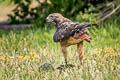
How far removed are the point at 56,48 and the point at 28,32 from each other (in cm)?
236

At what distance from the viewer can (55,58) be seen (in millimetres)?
7113

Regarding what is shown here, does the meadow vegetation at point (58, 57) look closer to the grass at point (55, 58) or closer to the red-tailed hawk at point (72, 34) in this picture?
the grass at point (55, 58)

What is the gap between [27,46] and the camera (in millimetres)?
8867

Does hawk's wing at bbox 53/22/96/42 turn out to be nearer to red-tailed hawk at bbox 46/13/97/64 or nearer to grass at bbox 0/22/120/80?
red-tailed hawk at bbox 46/13/97/64

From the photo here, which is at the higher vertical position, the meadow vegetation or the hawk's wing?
the hawk's wing

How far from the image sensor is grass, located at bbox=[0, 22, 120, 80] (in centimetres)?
546

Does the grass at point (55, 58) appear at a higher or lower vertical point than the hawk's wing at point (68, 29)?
lower

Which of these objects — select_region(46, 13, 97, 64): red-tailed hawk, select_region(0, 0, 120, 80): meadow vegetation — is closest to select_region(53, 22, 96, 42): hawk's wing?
select_region(46, 13, 97, 64): red-tailed hawk

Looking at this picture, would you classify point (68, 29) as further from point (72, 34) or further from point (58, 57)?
point (58, 57)

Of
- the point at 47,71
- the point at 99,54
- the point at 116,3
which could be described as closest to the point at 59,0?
the point at 116,3

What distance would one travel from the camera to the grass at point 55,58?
5.46m

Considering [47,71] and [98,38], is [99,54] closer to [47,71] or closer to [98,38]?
[47,71]

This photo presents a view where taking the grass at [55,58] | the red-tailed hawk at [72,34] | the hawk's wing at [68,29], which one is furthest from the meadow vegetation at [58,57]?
the hawk's wing at [68,29]

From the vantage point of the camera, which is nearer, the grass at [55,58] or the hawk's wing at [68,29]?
the grass at [55,58]
